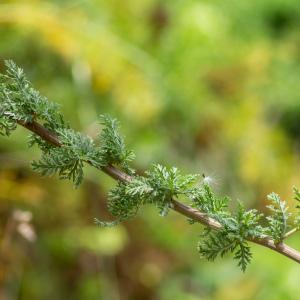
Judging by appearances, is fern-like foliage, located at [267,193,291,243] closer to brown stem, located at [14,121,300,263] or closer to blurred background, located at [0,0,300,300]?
brown stem, located at [14,121,300,263]

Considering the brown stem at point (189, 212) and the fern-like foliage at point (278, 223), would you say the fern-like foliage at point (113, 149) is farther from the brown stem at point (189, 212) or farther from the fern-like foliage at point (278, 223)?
the fern-like foliage at point (278, 223)

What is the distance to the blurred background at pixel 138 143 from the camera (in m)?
2.74

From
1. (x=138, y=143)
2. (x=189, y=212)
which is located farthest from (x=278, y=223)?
(x=138, y=143)

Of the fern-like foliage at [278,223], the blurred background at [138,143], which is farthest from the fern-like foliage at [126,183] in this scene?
the blurred background at [138,143]

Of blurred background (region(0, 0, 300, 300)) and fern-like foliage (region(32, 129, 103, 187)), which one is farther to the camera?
blurred background (region(0, 0, 300, 300))

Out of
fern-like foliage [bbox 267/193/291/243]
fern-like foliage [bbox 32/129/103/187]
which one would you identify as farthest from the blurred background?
fern-like foliage [bbox 267/193/291/243]

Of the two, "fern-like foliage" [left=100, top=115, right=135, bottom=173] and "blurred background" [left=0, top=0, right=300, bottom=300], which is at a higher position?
"blurred background" [left=0, top=0, right=300, bottom=300]

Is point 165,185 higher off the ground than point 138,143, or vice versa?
point 138,143

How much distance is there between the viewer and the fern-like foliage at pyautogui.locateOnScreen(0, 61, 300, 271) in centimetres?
92

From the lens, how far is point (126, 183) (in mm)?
926

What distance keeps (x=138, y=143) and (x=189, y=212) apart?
7.34 ft

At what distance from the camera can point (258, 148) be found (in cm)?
400

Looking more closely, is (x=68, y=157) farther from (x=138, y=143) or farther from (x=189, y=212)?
(x=138, y=143)

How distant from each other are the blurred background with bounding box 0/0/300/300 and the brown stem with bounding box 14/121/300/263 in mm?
932
